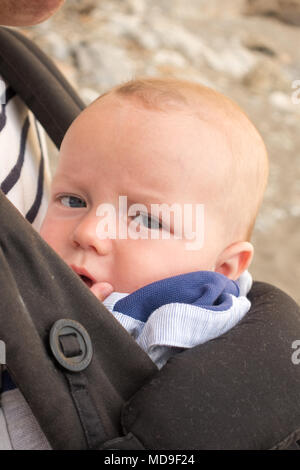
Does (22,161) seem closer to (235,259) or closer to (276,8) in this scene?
(235,259)

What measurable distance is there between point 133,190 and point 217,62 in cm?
484

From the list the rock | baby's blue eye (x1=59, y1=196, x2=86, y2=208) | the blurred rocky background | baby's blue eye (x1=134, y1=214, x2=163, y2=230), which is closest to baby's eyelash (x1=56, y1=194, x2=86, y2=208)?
baby's blue eye (x1=59, y1=196, x2=86, y2=208)

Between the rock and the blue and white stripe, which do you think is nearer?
the blue and white stripe

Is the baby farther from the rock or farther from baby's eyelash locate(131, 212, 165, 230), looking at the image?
the rock

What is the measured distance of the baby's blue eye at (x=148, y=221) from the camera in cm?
99

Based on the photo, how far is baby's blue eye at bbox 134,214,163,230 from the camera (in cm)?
99

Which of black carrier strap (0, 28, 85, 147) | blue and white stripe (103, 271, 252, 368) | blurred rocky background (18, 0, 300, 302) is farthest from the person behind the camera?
blurred rocky background (18, 0, 300, 302)

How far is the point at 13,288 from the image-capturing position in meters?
0.71

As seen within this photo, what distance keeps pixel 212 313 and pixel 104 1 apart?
5758 mm

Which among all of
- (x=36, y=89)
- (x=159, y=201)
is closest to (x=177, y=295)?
(x=159, y=201)

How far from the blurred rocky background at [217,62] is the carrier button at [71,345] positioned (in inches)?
84.5

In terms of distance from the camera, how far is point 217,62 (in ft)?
18.3

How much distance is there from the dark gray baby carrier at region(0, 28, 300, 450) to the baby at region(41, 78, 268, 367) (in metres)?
0.10

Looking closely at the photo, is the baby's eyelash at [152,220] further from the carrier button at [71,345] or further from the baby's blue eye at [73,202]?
the carrier button at [71,345]
